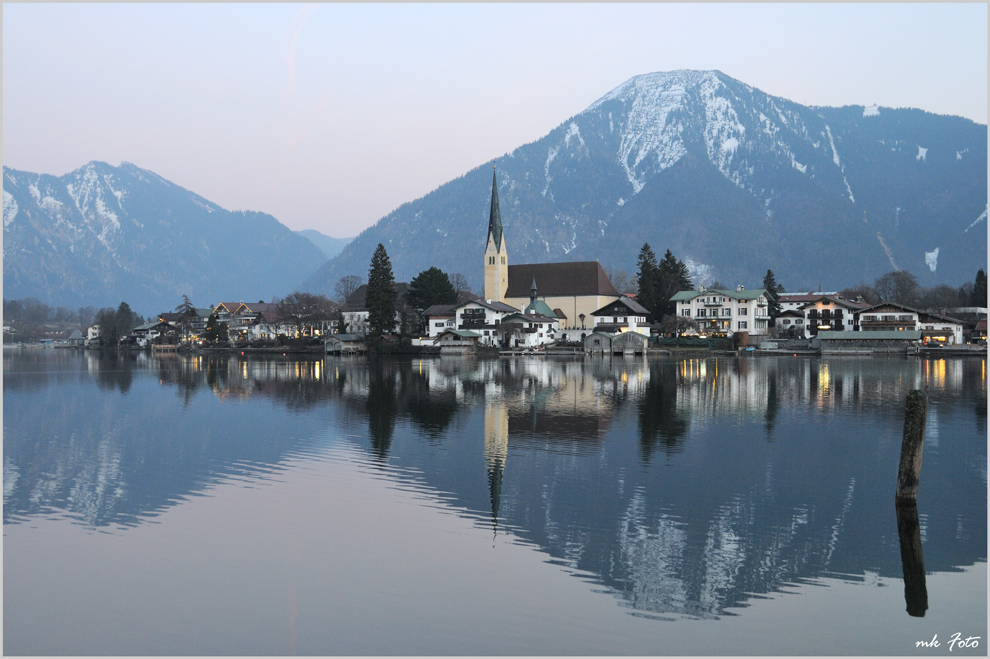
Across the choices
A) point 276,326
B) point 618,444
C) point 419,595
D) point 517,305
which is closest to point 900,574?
point 419,595

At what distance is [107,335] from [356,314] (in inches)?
2057

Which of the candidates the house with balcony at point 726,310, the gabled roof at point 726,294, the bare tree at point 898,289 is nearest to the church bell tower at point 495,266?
the gabled roof at point 726,294

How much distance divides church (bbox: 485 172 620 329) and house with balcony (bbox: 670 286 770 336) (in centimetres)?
991

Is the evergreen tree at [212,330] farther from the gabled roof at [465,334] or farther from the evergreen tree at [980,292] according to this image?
the evergreen tree at [980,292]

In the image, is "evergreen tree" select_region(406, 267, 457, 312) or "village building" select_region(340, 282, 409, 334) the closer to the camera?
"evergreen tree" select_region(406, 267, 457, 312)

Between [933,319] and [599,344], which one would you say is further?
[599,344]

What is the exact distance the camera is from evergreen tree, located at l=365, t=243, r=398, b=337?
7469 cm

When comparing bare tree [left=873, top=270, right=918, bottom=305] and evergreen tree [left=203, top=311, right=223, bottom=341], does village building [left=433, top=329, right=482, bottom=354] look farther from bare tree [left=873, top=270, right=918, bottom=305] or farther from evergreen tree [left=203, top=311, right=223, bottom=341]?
bare tree [left=873, top=270, right=918, bottom=305]

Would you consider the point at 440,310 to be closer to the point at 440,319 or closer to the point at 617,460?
the point at 440,319

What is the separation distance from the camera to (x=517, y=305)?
297 ft

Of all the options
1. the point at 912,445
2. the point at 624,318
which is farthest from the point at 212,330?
the point at 912,445

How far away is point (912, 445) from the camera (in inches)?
506

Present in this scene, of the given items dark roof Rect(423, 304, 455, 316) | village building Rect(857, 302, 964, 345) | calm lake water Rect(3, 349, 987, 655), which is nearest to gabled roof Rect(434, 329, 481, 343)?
dark roof Rect(423, 304, 455, 316)

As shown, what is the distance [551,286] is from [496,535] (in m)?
77.9
